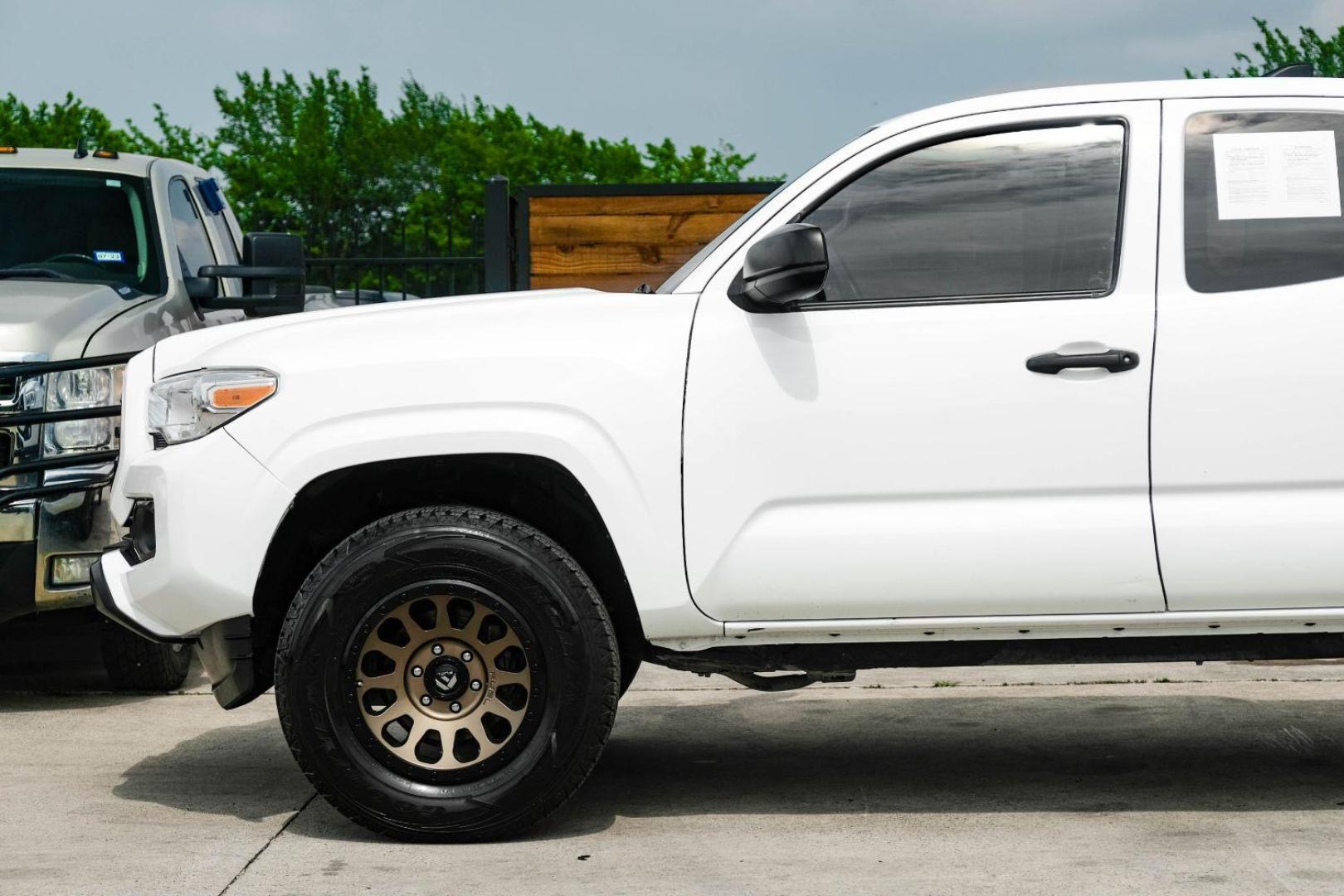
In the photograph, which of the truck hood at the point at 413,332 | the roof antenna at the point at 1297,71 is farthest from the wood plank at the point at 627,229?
the truck hood at the point at 413,332

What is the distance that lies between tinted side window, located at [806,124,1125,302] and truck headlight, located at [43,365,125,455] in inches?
127

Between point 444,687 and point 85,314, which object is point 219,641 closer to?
point 444,687

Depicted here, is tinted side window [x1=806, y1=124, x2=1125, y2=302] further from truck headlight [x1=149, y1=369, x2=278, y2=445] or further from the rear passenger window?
truck headlight [x1=149, y1=369, x2=278, y2=445]

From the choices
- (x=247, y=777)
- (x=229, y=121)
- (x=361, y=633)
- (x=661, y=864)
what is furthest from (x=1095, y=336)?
(x=229, y=121)

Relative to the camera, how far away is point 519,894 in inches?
176

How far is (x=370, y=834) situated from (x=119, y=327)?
120 inches

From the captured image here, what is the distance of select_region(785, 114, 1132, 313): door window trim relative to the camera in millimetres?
4914

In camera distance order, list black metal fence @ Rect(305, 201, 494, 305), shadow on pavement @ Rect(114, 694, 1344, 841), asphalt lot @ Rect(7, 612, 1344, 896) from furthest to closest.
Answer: black metal fence @ Rect(305, 201, 494, 305) < shadow on pavement @ Rect(114, 694, 1344, 841) < asphalt lot @ Rect(7, 612, 1344, 896)

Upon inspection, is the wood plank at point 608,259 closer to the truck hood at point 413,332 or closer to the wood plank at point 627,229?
the wood plank at point 627,229

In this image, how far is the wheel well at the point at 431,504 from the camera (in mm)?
4996

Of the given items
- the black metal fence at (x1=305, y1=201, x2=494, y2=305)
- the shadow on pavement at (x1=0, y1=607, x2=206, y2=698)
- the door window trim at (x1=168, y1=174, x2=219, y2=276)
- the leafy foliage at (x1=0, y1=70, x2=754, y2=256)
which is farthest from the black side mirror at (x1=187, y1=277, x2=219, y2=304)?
the leafy foliage at (x1=0, y1=70, x2=754, y2=256)

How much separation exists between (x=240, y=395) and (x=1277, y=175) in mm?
2905

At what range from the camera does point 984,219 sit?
16.4ft

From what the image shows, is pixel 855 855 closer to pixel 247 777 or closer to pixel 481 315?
pixel 481 315
